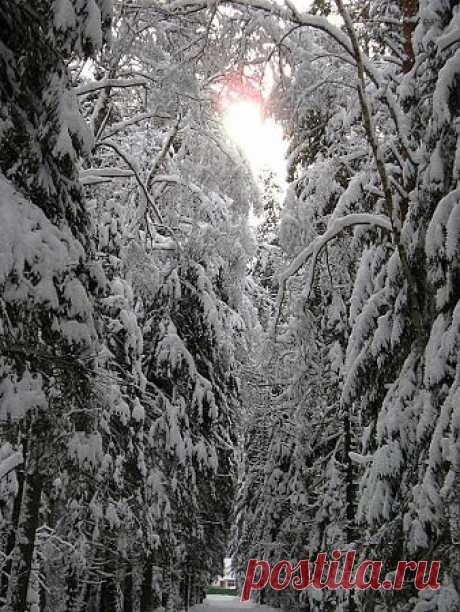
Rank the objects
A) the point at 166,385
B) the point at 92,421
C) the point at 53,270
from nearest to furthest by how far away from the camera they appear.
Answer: the point at 53,270
the point at 92,421
the point at 166,385

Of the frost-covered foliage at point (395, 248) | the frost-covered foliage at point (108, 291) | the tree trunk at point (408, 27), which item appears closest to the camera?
the frost-covered foliage at point (108, 291)

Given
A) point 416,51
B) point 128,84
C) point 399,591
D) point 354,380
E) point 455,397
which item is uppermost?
point 128,84

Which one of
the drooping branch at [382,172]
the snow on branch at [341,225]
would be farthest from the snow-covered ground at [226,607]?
the drooping branch at [382,172]

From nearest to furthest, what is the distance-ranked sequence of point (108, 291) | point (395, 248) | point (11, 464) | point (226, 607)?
point (108, 291), point (395, 248), point (11, 464), point (226, 607)

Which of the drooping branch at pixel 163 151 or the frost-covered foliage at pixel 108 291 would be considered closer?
the frost-covered foliage at pixel 108 291

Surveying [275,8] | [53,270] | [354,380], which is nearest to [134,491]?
[354,380]

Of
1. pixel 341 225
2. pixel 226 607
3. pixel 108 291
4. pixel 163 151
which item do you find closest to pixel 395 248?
pixel 341 225

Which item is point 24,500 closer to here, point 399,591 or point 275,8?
point 399,591

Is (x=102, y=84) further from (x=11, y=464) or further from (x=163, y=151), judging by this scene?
(x=11, y=464)

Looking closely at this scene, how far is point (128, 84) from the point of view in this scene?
8.05 meters

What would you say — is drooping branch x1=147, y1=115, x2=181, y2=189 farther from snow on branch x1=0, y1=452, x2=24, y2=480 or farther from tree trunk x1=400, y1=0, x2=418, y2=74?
snow on branch x1=0, y1=452, x2=24, y2=480

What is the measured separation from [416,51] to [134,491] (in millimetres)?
8813

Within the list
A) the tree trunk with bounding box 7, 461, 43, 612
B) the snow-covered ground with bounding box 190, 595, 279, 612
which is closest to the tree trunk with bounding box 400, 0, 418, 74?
the tree trunk with bounding box 7, 461, 43, 612

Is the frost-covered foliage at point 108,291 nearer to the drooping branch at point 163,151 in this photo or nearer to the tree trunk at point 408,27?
the drooping branch at point 163,151
